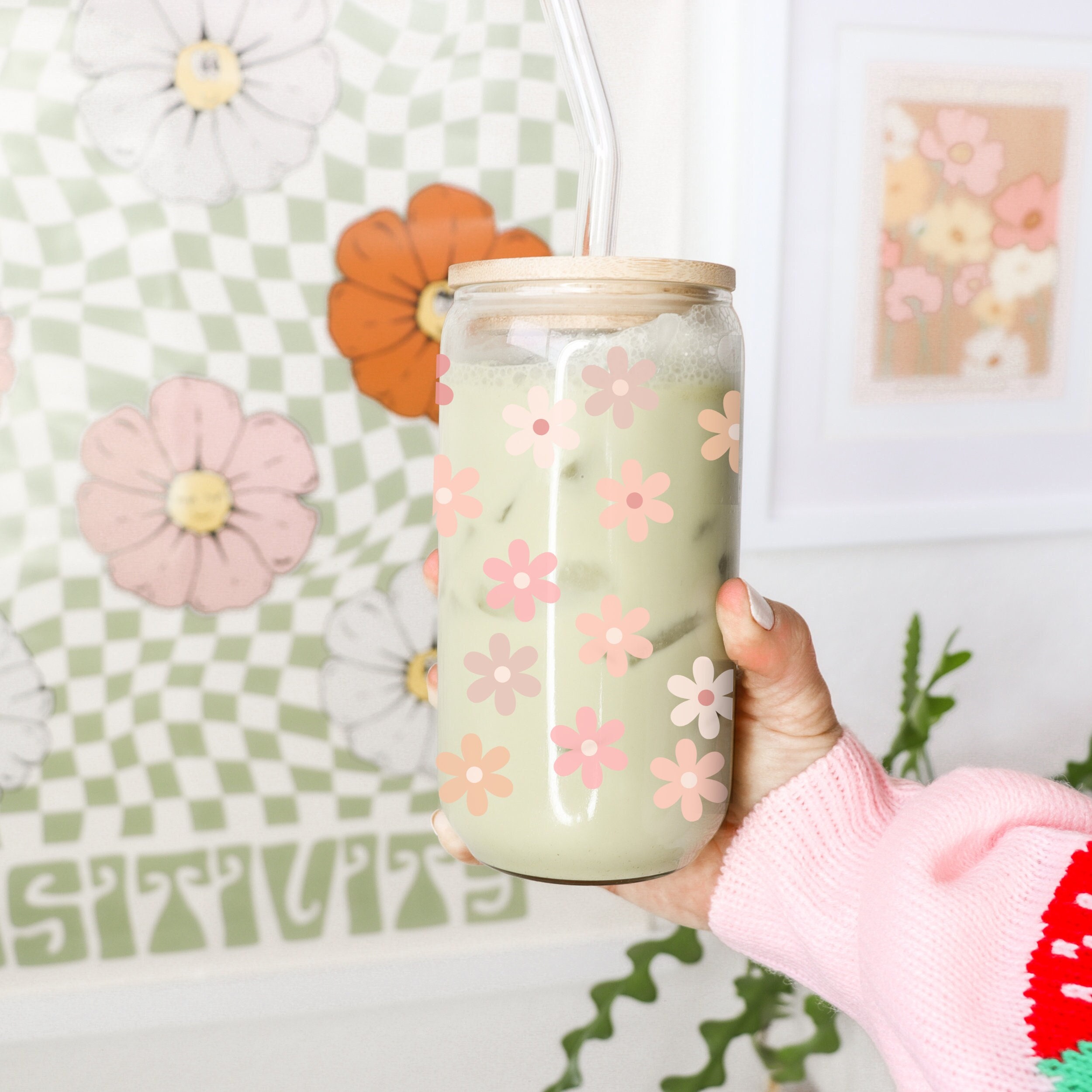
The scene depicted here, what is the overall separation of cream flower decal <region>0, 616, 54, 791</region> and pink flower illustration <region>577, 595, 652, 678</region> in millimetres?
890

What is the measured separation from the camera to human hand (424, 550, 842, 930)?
60 cm

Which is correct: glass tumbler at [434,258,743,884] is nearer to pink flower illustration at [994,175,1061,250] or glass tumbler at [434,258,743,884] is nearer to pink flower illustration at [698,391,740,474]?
pink flower illustration at [698,391,740,474]

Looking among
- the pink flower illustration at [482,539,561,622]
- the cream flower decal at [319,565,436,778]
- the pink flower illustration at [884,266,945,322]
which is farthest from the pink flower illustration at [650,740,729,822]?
the pink flower illustration at [884,266,945,322]

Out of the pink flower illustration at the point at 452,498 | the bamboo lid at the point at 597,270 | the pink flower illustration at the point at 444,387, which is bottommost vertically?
the pink flower illustration at the point at 452,498

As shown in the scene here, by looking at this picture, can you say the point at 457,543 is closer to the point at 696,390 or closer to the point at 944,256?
the point at 696,390

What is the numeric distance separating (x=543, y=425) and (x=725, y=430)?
11 cm

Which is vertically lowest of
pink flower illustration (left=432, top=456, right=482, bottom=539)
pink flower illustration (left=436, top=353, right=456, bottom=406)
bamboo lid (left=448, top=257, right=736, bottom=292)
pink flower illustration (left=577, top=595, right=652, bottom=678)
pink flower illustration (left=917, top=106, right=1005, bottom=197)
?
pink flower illustration (left=577, top=595, right=652, bottom=678)

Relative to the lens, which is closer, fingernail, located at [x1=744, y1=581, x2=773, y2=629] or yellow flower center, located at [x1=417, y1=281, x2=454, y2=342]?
fingernail, located at [x1=744, y1=581, x2=773, y2=629]

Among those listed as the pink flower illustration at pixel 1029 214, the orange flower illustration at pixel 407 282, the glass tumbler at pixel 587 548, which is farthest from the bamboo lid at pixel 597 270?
the pink flower illustration at pixel 1029 214

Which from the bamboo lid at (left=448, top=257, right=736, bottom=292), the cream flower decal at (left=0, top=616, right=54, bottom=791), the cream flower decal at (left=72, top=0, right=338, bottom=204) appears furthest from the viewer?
the cream flower decal at (left=0, top=616, right=54, bottom=791)

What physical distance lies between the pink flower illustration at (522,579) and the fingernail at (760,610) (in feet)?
0.41

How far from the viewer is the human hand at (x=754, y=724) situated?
1.97 ft

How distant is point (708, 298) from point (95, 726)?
969 millimetres

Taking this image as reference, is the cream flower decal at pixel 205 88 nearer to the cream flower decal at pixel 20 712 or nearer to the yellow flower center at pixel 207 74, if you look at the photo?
the yellow flower center at pixel 207 74
